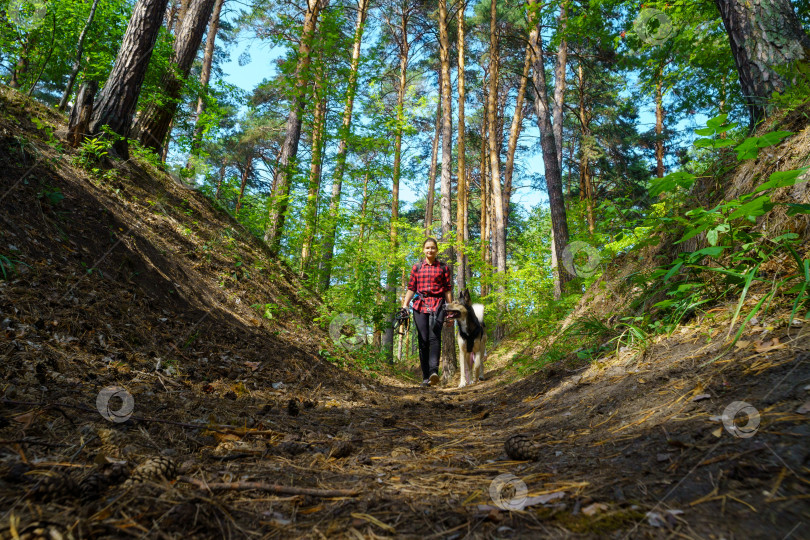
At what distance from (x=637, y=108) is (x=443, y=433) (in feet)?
71.6

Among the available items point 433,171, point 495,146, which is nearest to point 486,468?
point 495,146

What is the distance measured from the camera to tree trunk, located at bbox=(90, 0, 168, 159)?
219 inches

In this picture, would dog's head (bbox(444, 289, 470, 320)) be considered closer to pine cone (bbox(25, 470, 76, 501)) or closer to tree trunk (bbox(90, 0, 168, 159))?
tree trunk (bbox(90, 0, 168, 159))

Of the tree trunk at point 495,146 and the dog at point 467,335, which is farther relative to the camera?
the tree trunk at point 495,146

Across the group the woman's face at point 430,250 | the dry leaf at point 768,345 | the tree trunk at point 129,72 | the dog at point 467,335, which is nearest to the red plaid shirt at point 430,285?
the woman's face at point 430,250

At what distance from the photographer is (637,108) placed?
19.8 metres

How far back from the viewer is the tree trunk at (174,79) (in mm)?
7145

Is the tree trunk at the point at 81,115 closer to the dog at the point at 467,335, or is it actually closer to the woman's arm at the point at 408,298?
the woman's arm at the point at 408,298

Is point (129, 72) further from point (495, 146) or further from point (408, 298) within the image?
point (495, 146)

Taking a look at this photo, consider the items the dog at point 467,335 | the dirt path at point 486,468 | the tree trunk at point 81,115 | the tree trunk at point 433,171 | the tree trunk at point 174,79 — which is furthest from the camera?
the tree trunk at point 433,171

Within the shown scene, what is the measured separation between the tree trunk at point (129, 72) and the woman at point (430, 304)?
4.65m

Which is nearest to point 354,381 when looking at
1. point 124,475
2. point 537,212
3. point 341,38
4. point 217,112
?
point 124,475

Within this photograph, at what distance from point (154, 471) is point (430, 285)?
547 cm

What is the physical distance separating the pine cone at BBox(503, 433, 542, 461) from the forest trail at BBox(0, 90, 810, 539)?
0.07m
